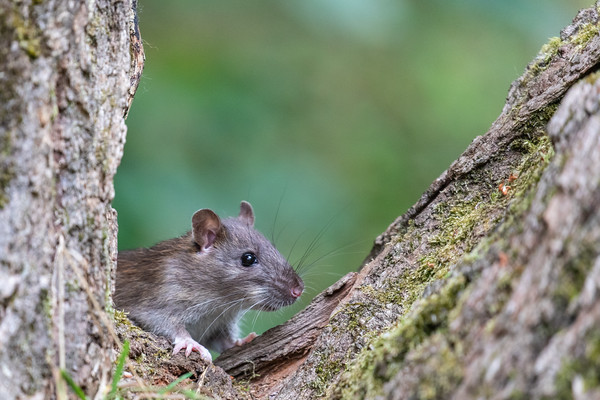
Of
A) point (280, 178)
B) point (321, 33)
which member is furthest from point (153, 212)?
point (321, 33)

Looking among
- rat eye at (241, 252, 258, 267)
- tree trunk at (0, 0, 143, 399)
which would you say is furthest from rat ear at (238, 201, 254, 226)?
tree trunk at (0, 0, 143, 399)

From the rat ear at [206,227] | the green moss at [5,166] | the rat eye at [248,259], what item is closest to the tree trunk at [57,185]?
the green moss at [5,166]

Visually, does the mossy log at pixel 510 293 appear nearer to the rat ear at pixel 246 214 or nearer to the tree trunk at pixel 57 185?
the tree trunk at pixel 57 185

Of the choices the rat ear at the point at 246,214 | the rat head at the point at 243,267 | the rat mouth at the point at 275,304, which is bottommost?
the rat mouth at the point at 275,304

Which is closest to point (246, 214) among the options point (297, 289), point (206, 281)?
point (206, 281)

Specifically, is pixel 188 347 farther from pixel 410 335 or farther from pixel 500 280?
pixel 500 280
